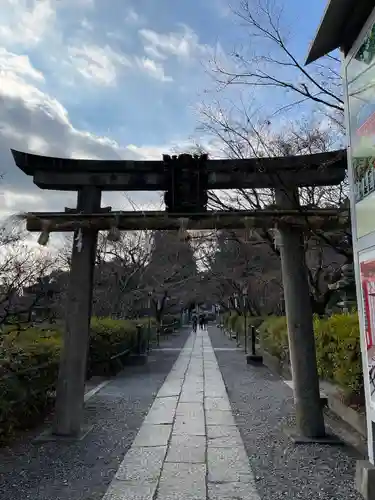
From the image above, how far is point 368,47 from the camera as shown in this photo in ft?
12.7

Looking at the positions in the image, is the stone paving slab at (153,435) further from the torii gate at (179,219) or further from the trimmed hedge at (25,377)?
the trimmed hedge at (25,377)

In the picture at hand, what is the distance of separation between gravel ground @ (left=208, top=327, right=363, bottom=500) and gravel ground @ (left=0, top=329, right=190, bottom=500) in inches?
63.5

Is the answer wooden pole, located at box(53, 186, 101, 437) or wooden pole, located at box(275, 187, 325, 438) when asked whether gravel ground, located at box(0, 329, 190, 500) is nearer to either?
wooden pole, located at box(53, 186, 101, 437)

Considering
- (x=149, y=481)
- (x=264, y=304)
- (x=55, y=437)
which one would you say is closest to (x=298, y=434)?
(x=149, y=481)

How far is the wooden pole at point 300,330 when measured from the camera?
19.7 feet

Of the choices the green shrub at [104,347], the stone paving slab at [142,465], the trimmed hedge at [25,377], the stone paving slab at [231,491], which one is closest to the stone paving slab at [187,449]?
the stone paving slab at [142,465]

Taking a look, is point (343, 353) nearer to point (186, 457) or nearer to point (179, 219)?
point (186, 457)

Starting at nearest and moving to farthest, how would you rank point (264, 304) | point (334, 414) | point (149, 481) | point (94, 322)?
point (149, 481) < point (334, 414) < point (94, 322) < point (264, 304)

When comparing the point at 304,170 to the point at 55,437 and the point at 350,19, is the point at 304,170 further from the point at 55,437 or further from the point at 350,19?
the point at 55,437

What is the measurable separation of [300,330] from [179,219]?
7.41 feet

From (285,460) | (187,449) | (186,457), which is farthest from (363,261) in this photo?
(187,449)

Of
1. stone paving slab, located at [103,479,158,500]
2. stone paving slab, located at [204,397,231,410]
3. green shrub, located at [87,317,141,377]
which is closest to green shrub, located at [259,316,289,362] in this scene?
stone paving slab, located at [204,397,231,410]

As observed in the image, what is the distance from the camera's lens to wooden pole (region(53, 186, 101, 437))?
20.2 feet

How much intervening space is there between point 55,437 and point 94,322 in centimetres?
733
